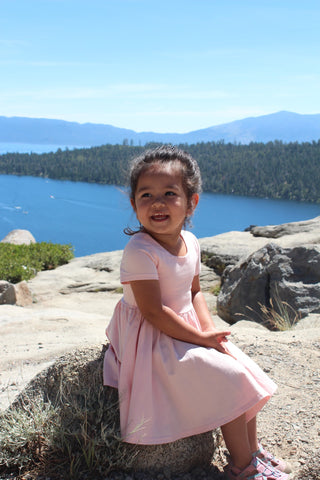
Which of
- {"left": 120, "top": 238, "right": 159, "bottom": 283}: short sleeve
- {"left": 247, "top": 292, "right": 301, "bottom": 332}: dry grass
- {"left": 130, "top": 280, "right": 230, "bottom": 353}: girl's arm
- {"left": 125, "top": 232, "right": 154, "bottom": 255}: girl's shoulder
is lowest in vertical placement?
{"left": 247, "top": 292, "right": 301, "bottom": 332}: dry grass

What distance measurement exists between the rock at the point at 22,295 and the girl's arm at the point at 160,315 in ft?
19.3

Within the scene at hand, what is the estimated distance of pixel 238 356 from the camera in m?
2.52

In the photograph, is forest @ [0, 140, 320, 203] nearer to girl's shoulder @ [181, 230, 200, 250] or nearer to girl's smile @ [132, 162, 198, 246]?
girl's shoulder @ [181, 230, 200, 250]

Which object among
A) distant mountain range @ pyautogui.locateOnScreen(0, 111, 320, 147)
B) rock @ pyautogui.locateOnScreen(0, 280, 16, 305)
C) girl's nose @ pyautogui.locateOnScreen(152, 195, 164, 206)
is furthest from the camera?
distant mountain range @ pyautogui.locateOnScreen(0, 111, 320, 147)

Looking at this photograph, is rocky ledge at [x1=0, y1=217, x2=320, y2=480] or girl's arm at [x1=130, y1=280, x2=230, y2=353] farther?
rocky ledge at [x1=0, y1=217, x2=320, y2=480]

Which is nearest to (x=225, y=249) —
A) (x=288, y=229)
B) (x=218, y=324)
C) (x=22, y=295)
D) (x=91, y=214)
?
(x=288, y=229)

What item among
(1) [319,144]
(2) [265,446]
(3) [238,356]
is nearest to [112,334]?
(3) [238,356]

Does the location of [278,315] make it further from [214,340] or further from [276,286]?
[214,340]

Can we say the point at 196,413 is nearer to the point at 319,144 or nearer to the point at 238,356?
the point at 238,356

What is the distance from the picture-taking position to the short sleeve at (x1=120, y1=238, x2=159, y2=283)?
240cm

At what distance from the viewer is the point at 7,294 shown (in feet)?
24.9

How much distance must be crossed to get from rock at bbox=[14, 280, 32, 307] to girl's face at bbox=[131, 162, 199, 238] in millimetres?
5836

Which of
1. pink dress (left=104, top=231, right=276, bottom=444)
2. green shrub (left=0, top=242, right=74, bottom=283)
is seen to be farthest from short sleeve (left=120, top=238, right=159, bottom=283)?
green shrub (left=0, top=242, right=74, bottom=283)

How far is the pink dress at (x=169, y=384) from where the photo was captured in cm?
226
